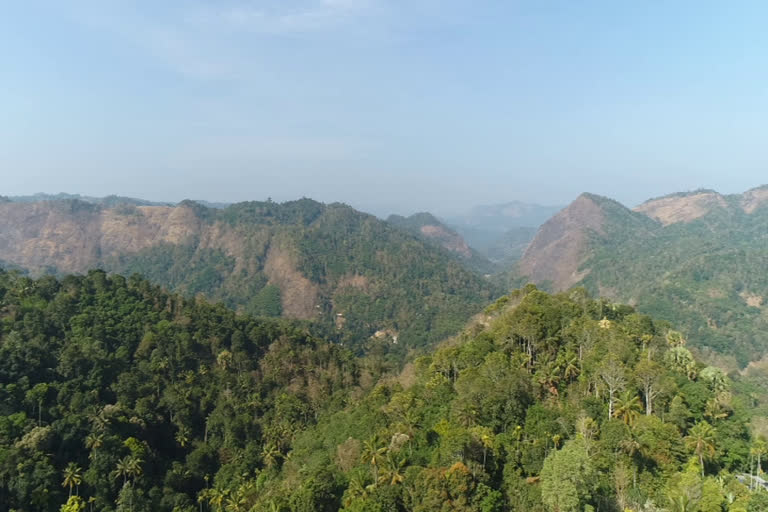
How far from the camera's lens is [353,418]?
6125 centimetres

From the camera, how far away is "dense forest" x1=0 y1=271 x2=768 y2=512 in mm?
37344

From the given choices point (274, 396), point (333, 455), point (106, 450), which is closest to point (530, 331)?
point (333, 455)

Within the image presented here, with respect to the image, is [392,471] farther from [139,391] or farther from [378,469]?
[139,391]

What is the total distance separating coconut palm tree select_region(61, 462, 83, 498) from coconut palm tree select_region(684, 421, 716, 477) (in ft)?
197

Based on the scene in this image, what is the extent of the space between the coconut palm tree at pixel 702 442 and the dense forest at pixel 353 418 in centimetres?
19

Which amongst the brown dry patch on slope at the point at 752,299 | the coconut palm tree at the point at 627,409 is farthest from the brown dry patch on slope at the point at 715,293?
the coconut palm tree at the point at 627,409

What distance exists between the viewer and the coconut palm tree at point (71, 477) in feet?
165

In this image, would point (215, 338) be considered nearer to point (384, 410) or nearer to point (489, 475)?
point (384, 410)

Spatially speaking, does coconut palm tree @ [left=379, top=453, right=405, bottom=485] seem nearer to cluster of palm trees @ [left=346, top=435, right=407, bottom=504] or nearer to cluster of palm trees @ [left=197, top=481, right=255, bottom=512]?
cluster of palm trees @ [left=346, top=435, right=407, bottom=504]

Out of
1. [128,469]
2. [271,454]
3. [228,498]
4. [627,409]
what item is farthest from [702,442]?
[128,469]

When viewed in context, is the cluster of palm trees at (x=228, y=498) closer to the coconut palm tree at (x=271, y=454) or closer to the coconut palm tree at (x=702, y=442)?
the coconut palm tree at (x=271, y=454)

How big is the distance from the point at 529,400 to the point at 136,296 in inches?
3116

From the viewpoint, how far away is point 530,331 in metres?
57.7

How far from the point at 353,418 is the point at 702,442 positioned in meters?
38.0
